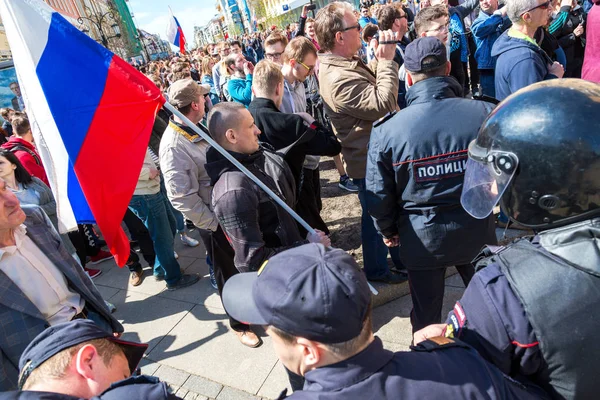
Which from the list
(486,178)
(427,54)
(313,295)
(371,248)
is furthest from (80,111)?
(371,248)

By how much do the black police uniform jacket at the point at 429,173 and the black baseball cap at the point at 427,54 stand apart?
0.32 feet

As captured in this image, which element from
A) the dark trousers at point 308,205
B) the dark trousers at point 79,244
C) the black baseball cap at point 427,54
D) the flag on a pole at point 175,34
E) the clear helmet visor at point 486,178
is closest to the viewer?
the clear helmet visor at point 486,178

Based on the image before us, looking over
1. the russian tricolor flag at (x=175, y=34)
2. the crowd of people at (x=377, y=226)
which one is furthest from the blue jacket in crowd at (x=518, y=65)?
the russian tricolor flag at (x=175, y=34)

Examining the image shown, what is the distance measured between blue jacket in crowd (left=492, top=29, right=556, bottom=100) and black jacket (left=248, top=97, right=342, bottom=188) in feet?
4.60

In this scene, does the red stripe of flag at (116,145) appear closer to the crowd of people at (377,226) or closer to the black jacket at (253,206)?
the crowd of people at (377,226)

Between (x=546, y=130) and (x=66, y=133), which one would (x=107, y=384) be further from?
(x=546, y=130)

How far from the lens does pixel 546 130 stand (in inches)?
43.8

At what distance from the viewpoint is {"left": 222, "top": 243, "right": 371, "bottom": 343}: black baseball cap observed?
102 centimetres

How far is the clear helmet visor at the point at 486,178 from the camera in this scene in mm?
1194

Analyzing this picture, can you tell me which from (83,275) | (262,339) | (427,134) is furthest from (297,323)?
(262,339)

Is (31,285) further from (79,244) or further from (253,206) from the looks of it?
(79,244)

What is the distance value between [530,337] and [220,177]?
1.83 meters

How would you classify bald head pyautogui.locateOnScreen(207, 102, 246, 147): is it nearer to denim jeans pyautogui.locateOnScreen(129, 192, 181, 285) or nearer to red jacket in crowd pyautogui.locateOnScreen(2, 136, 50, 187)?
denim jeans pyautogui.locateOnScreen(129, 192, 181, 285)

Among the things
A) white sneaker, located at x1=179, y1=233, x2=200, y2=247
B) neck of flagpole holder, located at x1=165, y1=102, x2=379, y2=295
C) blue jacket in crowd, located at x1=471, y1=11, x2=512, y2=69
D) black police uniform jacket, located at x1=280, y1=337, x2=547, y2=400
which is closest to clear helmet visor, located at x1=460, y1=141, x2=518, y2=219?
black police uniform jacket, located at x1=280, y1=337, x2=547, y2=400
